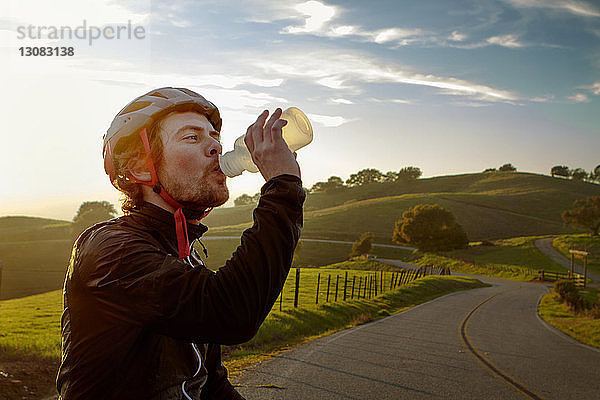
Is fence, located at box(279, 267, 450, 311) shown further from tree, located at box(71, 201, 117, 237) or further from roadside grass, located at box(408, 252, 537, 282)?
tree, located at box(71, 201, 117, 237)

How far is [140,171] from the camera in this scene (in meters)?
1.79

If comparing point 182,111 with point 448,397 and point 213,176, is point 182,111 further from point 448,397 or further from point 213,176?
point 448,397

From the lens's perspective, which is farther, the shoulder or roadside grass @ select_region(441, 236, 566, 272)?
roadside grass @ select_region(441, 236, 566, 272)

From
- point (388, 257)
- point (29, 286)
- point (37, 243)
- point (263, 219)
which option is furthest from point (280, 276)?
point (37, 243)

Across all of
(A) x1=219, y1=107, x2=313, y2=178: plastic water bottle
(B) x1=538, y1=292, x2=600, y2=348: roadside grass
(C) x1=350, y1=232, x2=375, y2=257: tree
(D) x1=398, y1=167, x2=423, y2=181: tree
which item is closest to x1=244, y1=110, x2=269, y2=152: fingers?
(A) x1=219, y1=107, x2=313, y2=178: plastic water bottle

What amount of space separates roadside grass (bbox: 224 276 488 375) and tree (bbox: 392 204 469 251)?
161 feet

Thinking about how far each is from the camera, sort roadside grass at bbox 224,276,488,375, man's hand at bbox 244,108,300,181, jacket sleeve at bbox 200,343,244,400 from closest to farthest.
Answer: man's hand at bbox 244,108,300,181 < jacket sleeve at bbox 200,343,244,400 < roadside grass at bbox 224,276,488,375

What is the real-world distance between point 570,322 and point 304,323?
32.8 feet

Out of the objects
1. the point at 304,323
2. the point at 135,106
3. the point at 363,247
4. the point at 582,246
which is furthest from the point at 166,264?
the point at 582,246

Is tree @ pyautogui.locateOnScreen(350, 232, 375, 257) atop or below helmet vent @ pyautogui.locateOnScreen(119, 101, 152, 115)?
below

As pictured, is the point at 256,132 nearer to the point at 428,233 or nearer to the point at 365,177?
the point at 428,233

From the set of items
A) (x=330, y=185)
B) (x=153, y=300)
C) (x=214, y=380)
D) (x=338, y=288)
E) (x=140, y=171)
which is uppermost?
(x=330, y=185)

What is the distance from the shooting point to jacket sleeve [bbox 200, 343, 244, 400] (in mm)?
2092

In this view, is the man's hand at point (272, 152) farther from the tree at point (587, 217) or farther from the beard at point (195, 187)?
the tree at point (587, 217)
